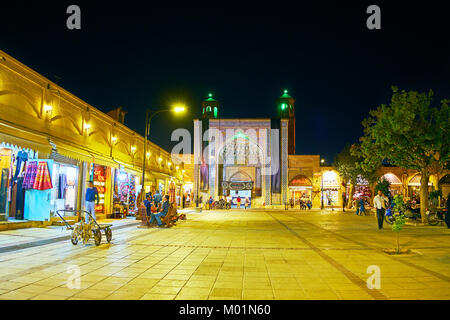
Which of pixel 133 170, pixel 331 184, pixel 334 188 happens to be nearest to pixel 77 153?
pixel 133 170

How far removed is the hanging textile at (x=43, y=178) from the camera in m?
12.6

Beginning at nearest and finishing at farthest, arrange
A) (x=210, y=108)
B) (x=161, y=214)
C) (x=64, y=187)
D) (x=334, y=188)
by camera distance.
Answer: (x=161, y=214), (x=64, y=187), (x=334, y=188), (x=210, y=108)

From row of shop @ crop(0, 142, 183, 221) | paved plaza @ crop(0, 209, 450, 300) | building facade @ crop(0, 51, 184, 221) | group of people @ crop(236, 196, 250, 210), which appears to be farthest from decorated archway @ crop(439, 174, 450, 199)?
row of shop @ crop(0, 142, 183, 221)

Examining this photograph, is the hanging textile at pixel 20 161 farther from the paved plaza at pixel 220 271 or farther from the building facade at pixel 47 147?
the paved plaza at pixel 220 271

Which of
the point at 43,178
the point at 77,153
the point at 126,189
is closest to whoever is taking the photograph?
the point at 43,178

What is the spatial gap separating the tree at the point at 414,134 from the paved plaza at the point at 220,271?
8.39 metres

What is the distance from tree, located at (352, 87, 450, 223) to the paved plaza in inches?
330

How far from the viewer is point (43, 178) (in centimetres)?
→ 1278

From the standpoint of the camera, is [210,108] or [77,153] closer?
[77,153]

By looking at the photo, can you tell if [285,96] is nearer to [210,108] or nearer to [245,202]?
[210,108]

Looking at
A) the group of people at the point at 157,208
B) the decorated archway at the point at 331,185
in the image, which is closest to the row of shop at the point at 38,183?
the group of people at the point at 157,208

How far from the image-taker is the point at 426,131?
16.1 metres

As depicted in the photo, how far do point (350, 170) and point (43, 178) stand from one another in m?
32.6

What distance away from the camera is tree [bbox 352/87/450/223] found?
52.6ft
